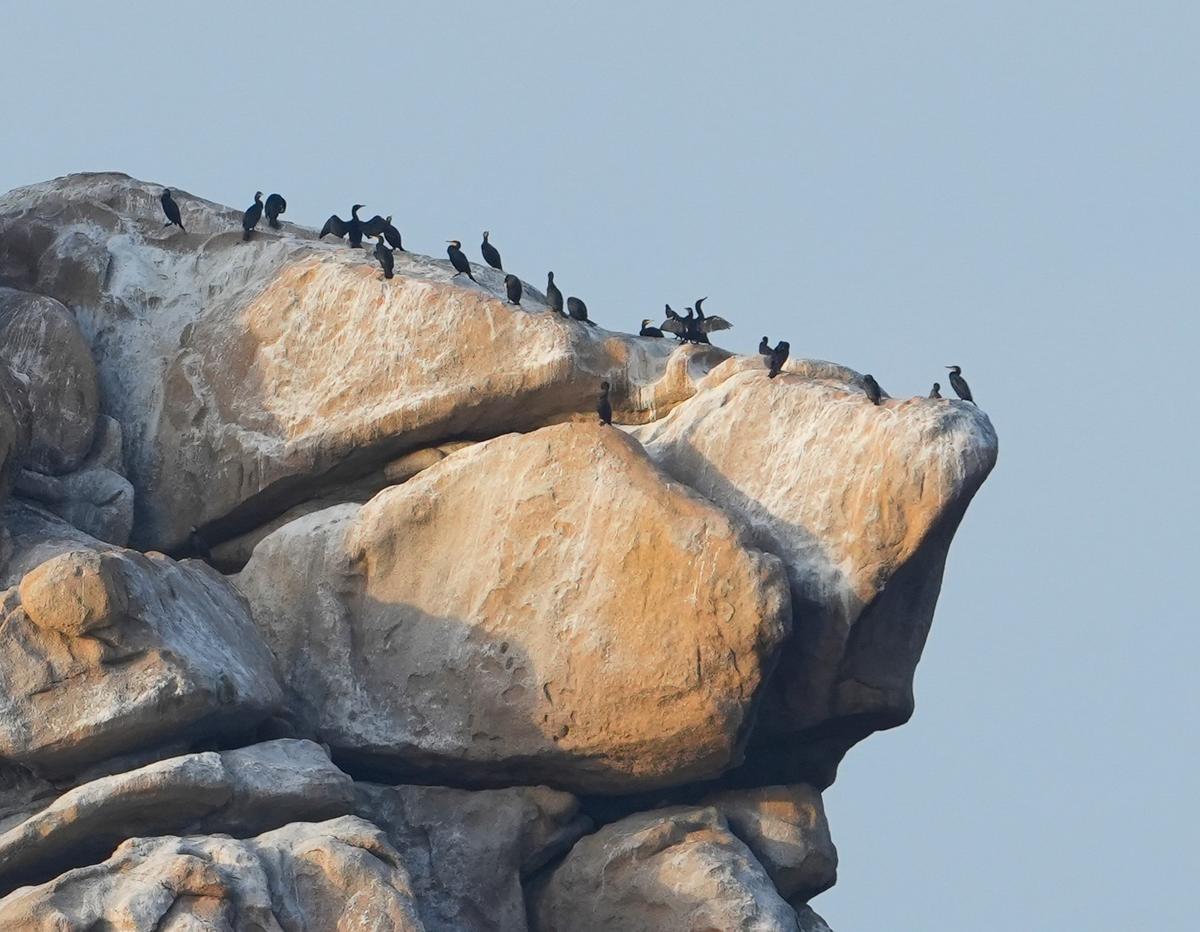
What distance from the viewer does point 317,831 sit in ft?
97.6

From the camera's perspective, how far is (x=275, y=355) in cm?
3675

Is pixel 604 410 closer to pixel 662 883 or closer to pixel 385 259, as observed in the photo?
pixel 385 259

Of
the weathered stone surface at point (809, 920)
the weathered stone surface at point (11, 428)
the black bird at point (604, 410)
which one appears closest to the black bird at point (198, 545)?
the weathered stone surface at point (11, 428)

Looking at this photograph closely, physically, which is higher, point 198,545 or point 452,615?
point 198,545

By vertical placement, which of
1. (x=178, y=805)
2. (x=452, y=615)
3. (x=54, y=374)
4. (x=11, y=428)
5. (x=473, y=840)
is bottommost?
(x=473, y=840)

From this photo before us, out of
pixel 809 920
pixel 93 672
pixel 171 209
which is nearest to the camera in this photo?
pixel 93 672

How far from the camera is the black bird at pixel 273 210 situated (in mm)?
38500

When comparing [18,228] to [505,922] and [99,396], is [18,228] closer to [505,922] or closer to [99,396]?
[99,396]

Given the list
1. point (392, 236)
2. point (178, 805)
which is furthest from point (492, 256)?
point (178, 805)

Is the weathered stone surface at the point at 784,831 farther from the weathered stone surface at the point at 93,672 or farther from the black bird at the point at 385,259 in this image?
the black bird at the point at 385,259

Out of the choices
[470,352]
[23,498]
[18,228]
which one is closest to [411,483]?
[470,352]

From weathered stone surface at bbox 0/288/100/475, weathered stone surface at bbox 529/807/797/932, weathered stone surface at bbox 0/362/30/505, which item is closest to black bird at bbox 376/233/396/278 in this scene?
weathered stone surface at bbox 0/288/100/475

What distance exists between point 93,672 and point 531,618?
477 cm

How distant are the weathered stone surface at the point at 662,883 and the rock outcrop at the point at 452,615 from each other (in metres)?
0.04
